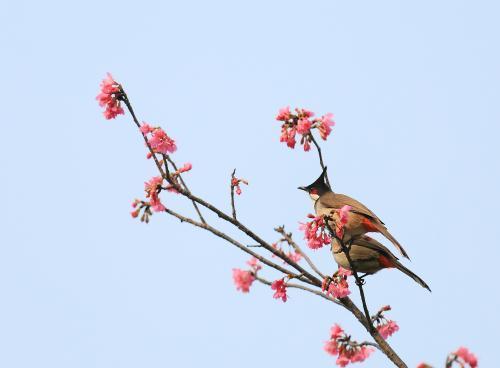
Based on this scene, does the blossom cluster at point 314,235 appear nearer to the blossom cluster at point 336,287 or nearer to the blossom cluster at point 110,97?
the blossom cluster at point 336,287

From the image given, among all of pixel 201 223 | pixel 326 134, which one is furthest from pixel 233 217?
pixel 326 134

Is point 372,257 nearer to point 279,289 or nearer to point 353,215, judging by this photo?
point 353,215

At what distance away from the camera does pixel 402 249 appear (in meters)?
5.71

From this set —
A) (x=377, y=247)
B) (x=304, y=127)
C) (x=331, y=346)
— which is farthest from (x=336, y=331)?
(x=377, y=247)

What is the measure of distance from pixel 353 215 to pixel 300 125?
1525 millimetres

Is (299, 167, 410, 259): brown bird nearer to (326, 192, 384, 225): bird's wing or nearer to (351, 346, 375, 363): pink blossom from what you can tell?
(326, 192, 384, 225): bird's wing

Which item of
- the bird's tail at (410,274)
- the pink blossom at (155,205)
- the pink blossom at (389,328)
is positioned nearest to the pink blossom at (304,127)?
the pink blossom at (155,205)

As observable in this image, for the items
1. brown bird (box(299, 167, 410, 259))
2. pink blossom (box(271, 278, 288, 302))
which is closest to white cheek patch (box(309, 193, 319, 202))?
brown bird (box(299, 167, 410, 259))

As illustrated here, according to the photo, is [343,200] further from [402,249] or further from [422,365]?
[422,365]

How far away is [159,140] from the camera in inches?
192

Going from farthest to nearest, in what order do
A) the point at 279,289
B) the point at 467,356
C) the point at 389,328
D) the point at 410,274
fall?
1. the point at 410,274
2. the point at 389,328
3. the point at 279,289
4. the point at 467,356

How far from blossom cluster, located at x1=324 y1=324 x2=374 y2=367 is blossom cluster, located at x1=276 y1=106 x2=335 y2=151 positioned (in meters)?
1.27

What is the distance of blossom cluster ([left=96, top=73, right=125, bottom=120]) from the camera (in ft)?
16.3

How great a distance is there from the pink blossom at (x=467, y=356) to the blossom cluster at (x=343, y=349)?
4.21 ft
